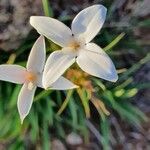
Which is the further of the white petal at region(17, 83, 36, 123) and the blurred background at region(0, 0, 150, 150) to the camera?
the blurred background at region(0, 0, 150, 150)

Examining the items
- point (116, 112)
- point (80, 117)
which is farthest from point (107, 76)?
point (116, 112)

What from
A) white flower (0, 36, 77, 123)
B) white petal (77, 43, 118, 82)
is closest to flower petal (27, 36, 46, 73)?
white flower (0, 36, 77, 123)

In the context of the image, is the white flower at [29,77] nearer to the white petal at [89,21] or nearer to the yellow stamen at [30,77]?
the yellow stamen at [30,77]

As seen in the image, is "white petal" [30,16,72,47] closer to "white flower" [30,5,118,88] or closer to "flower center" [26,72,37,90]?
"white flower" [30,5,118,88]

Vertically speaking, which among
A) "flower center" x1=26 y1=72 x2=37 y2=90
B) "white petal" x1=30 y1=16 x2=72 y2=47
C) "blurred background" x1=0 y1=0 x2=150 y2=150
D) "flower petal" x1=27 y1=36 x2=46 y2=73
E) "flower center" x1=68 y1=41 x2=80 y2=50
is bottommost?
"blurred background" x1=0 y1=0 x2=150 y2=150

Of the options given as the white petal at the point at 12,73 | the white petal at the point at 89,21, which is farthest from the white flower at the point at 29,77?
the white petal at the point at 89,21

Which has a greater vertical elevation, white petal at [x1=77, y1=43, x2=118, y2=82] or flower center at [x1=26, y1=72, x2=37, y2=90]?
white petal at [x1=77, y1=43, x2=118, y2=82]

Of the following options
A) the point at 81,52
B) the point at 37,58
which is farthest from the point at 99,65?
the point at 37,58

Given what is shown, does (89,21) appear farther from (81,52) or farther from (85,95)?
(85,95)
